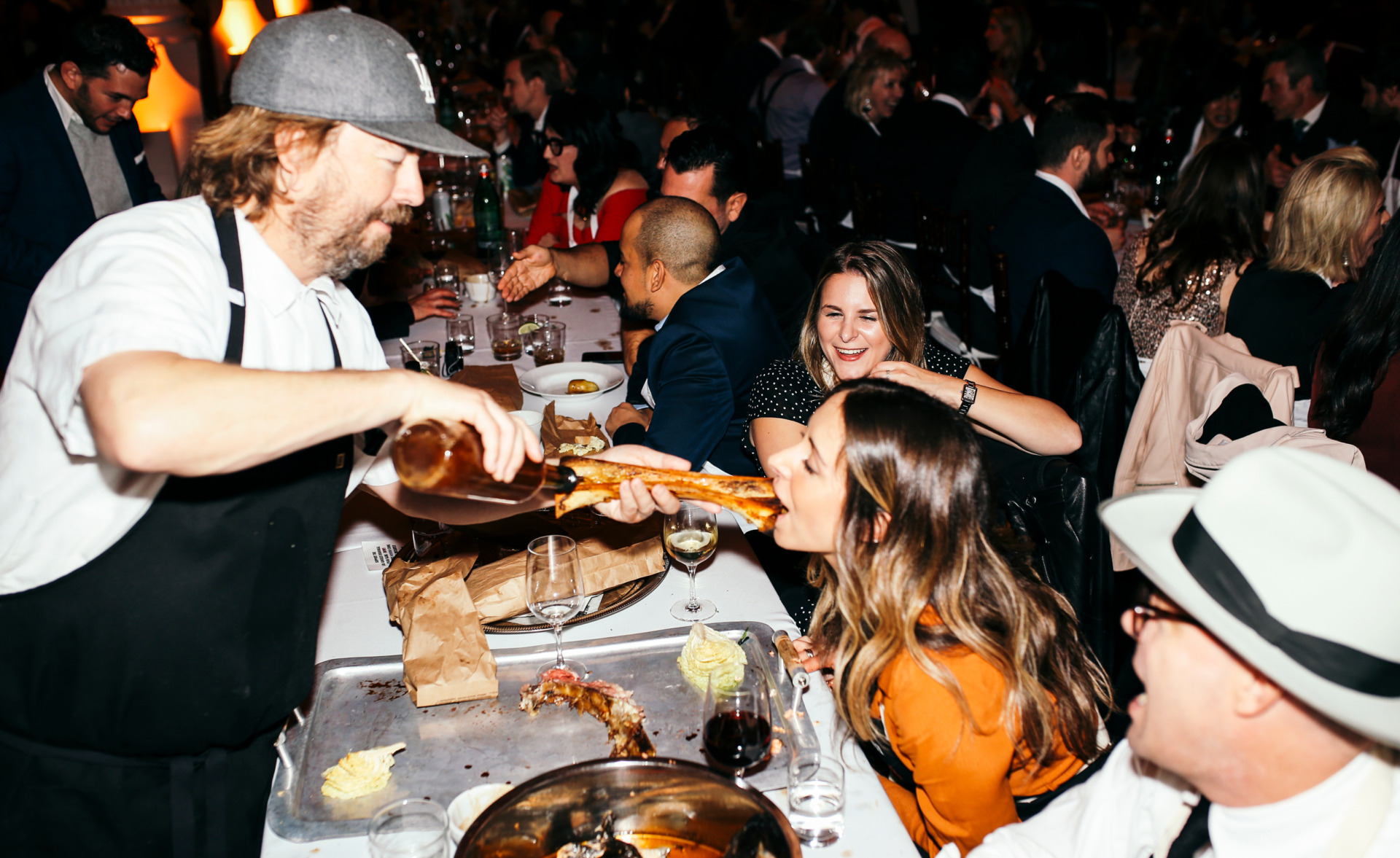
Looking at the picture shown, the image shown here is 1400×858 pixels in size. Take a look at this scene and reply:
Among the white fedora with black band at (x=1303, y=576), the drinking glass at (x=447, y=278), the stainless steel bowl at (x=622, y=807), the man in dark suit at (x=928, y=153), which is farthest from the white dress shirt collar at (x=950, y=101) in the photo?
the stainless steel bowl at (x=622, y=807)

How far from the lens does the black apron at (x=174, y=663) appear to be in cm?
136

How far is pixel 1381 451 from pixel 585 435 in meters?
2.36

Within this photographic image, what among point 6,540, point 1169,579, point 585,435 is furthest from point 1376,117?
point 6,540

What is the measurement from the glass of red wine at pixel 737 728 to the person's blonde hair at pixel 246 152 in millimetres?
1029

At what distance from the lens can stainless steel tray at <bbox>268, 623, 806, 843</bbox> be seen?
56.6 inches

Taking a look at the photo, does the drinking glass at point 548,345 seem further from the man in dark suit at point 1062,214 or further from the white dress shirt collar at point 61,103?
Result: the white dress shirt collar at point 61,103

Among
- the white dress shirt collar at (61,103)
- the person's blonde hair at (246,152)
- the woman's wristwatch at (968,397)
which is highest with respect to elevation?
the person's blonde hair at (246,152)

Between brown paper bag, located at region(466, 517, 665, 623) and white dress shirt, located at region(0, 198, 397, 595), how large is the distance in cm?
59

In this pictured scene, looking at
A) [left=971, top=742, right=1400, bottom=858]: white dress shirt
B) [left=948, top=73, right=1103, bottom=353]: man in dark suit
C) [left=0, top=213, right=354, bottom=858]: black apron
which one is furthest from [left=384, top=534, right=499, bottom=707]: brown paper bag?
[left=948, top=73, right=1103, bottom=353]: man in dark suit

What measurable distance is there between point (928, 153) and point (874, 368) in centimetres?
400

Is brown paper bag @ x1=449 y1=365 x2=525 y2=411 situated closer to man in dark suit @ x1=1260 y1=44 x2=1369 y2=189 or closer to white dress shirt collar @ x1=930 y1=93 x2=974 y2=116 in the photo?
white dress shirt collar @ x1=930 y1=93 x2=974 y2=116

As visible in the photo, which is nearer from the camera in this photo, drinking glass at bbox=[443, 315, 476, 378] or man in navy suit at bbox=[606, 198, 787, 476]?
man in navy suit at bbox=[606, 198, 787, 476]

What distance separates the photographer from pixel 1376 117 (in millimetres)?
5754

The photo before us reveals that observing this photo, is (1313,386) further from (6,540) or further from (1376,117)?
(1376,117)
